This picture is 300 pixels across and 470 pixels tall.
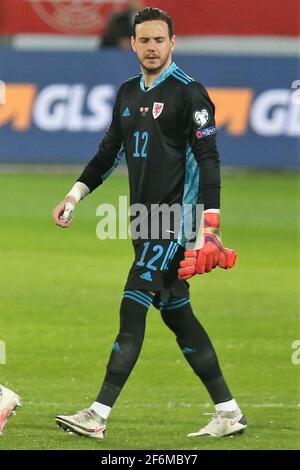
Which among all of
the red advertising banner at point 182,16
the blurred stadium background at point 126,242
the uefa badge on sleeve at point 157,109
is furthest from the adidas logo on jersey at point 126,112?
the red advertising banner at point 182,16

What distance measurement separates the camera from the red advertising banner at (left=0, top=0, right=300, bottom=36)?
24.5 metres

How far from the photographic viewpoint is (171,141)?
26.6 ft

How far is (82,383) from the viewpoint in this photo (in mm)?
9828

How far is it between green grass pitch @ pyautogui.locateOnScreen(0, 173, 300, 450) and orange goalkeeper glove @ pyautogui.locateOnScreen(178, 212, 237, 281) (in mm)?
1009

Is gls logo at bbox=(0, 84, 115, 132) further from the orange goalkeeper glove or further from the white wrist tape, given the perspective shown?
the orange goalkeeper glove

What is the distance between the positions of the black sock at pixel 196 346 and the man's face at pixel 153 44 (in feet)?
4.63

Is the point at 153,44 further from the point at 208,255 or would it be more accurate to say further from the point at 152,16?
the point at 208,255

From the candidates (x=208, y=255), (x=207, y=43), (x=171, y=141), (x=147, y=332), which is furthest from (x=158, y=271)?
(x=207, y=43)

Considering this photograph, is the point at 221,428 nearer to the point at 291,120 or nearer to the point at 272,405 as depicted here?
the point at 272,405

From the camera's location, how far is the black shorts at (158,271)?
8039mm

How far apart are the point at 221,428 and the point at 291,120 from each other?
14.7 meters

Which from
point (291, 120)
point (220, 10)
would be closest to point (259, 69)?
point (291, 120)

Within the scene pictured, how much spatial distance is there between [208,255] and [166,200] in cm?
51

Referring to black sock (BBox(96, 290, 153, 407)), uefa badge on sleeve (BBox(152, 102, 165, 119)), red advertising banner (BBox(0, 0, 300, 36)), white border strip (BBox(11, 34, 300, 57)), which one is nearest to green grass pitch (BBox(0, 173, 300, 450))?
black sock (BBox(96, 290, 153, 407))
